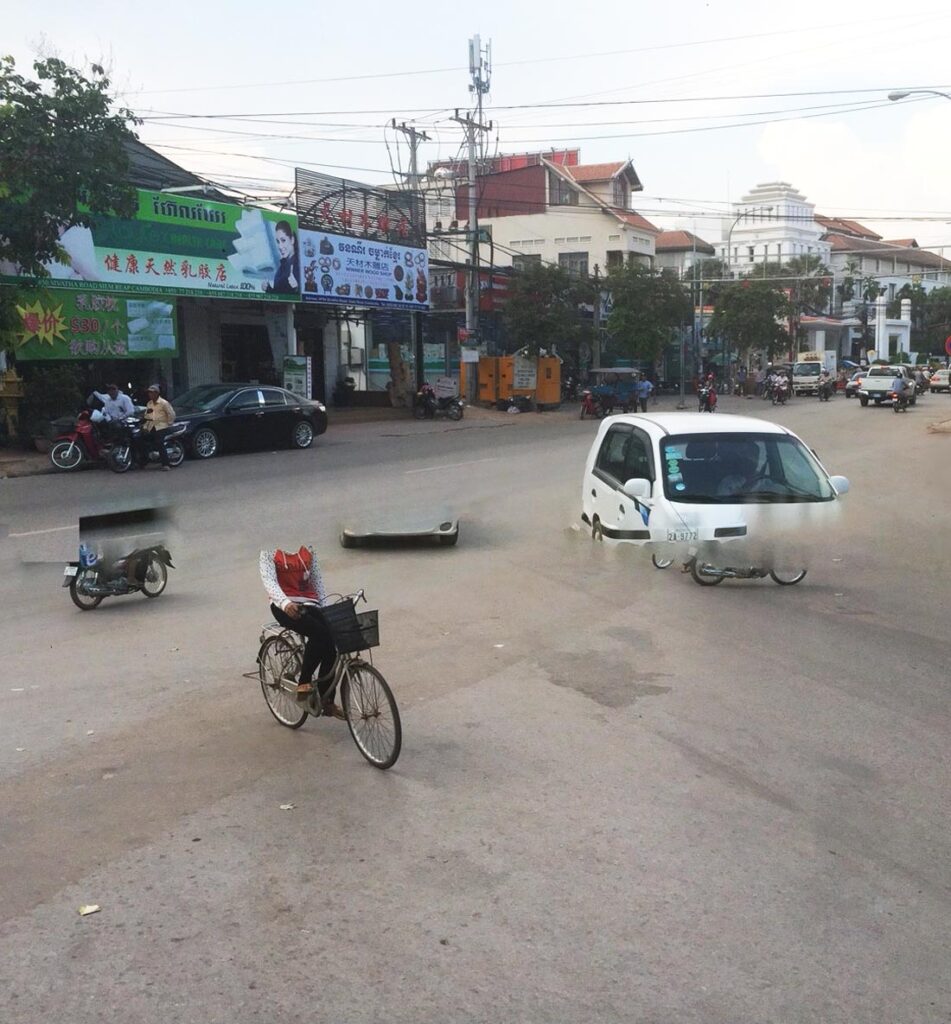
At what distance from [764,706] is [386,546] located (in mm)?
6156

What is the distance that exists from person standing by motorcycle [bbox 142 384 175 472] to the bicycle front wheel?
15.3 m

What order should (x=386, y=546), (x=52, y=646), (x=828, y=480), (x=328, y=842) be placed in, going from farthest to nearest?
(x=386, y=546) < (x=828, y=480) < (x=52, y=646) < (x=328, y=842)

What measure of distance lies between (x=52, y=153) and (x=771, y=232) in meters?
93.0

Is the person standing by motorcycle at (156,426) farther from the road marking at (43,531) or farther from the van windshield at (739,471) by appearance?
the van windshield at (739,471)

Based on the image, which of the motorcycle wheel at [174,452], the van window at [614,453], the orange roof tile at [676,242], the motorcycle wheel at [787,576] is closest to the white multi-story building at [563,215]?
the orange roof tile at [676,242]

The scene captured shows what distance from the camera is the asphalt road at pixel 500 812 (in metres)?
3.50

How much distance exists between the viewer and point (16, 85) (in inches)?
740

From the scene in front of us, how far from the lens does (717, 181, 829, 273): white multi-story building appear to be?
102 meters

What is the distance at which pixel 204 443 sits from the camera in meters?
22.2

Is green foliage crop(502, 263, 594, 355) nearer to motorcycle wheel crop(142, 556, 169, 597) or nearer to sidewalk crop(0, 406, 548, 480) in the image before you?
sidewalk crop(0, 406, 548, 480)

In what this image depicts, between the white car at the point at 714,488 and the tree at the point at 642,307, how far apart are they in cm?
3868

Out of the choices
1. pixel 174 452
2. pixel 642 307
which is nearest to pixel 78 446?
pixel 174 452

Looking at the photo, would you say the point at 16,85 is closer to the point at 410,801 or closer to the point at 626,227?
the point at 410,801

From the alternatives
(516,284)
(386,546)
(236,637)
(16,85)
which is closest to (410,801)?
(236,637)
